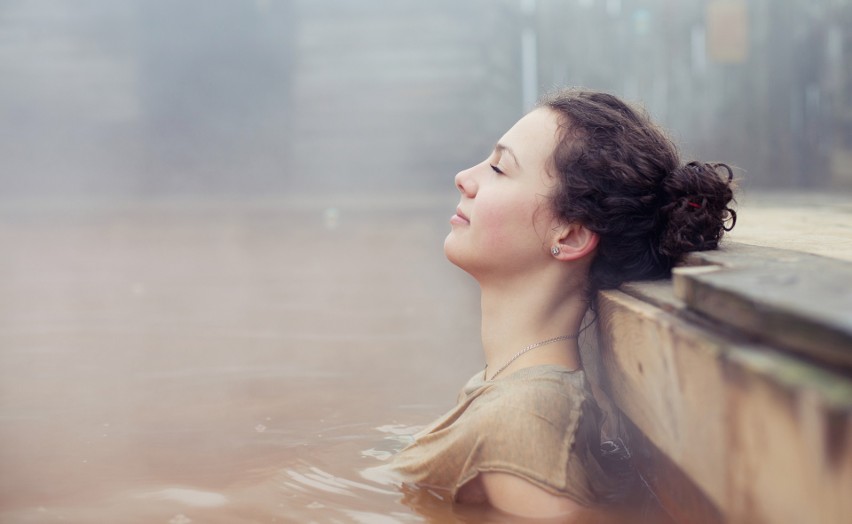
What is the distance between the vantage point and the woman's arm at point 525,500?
5.35 feet

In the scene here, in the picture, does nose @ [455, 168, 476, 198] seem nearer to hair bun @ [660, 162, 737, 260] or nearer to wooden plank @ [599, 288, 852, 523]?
hair bun @ [660, 162, 737, 260]

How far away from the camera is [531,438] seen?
1648 millimetres

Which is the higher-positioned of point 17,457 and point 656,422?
point 656,422

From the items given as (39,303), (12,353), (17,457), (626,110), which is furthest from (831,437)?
(39,303)

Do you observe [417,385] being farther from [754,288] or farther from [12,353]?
[754,288]

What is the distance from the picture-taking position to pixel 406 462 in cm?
199

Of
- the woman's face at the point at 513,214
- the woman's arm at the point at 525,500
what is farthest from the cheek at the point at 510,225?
the woman's arm at the point at 525,500

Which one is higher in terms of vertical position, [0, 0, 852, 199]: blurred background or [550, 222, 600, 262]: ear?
[0, 0, 852, 199]: blurred background

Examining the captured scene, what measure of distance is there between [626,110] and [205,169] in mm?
9758

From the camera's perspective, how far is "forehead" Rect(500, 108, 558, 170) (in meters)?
1.94

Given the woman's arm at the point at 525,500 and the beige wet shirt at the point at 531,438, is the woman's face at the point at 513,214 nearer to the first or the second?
the beige wet shirt at the point at 531,438

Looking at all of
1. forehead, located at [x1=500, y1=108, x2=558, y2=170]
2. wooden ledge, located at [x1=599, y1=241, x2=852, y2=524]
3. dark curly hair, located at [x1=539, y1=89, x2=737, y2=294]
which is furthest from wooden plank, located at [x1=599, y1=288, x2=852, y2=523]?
forehead, located at [x1=500, y1=108, x2=558, y2=170]

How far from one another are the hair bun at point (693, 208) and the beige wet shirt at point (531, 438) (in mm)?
330

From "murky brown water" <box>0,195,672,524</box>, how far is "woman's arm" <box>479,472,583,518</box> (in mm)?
43
